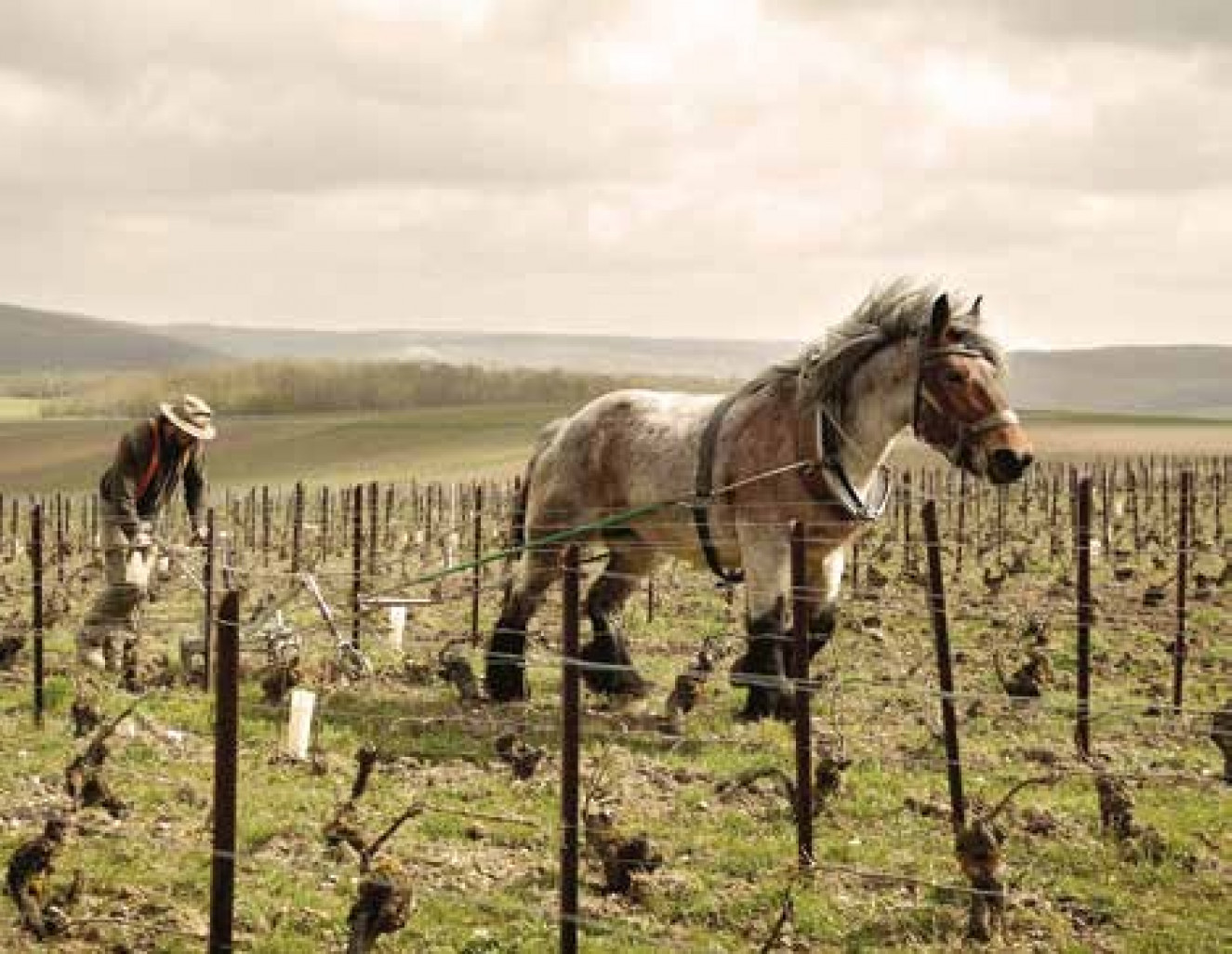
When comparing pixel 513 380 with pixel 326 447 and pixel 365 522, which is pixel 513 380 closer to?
pixel 326 447

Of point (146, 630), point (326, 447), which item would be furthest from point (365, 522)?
point (326, 447)

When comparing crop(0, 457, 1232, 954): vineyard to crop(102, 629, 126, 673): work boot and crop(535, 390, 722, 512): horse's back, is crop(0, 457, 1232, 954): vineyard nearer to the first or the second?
crop(102, 629, 126, 673): work boot

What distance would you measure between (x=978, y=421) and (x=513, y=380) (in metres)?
104

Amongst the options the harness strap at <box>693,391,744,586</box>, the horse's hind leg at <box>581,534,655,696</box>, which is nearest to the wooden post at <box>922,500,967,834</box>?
the harness strap at <box>693,391,744,586</box>

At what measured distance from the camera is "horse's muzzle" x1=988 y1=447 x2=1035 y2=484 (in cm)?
889

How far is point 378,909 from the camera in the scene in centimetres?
627

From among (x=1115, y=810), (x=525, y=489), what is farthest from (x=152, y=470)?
(x=1115, y=810)

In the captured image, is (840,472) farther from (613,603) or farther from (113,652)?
(113,652)

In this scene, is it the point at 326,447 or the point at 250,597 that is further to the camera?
the point at 326,447

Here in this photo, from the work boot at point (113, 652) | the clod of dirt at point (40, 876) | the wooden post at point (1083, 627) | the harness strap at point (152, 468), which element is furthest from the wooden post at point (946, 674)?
the work boot at point (113, 652)

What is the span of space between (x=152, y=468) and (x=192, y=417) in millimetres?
569

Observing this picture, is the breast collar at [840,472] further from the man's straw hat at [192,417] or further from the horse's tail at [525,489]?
the man's straw hat at [192,417]

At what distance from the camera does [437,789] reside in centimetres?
898

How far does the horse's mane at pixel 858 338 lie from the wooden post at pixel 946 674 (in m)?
1.10
